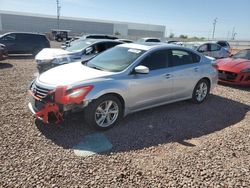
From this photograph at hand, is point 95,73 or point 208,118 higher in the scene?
point 95,73

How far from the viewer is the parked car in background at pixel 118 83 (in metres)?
4.02

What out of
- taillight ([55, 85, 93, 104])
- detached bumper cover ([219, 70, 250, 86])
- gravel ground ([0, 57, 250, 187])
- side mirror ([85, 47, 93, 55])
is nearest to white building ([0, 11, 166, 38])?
side mirror ([85, 47, 93, 55])

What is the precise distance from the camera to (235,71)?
8.17 m

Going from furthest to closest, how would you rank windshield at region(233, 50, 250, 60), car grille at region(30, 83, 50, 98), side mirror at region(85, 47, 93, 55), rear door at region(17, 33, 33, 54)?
rear door at region(17, 33, 33, 54)
windshield at region(233, 50, 250, 60)
side mirror at region(85, 47, 93, 55)
car grille at region(30, 83, 50, 98)

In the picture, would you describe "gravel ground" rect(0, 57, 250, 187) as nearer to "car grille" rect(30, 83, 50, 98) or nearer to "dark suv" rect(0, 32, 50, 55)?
"car grille" rect(30, 83, 50, 98)

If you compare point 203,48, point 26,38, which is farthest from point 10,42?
point 203,48

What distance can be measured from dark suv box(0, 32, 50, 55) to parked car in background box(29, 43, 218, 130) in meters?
11.8

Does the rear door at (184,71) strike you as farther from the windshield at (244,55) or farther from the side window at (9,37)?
the side window at (9,37)

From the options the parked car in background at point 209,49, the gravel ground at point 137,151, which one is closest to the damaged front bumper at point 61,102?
the gravel ground at point 137,151

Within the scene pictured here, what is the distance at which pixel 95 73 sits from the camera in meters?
4.46

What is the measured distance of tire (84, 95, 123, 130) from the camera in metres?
4.15

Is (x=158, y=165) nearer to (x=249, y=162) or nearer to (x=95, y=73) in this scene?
(x=249, y=162)

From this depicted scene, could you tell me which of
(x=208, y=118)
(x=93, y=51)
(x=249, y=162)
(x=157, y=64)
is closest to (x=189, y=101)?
(x=208, y=118)

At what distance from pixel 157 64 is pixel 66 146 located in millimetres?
2587
